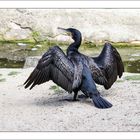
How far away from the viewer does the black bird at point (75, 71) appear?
29.5 ft

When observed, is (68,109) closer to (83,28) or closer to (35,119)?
(35,119)

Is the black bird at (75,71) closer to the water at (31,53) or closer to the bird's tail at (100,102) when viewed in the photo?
the bird's tail at (100,102)

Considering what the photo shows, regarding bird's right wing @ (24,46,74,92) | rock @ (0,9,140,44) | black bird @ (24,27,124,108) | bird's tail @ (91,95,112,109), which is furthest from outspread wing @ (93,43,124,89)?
rock @ (0,9,140,44)

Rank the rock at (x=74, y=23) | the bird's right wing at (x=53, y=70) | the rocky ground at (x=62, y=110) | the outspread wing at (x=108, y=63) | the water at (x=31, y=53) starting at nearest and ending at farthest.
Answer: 1. the rocky ground at (x=62, y=110)
2. the bird's right wing at (x=53, y=70)
3. the outspread wing at (x=108, y=63)
4. the water at (x=31, y=53)
5. the rock at (x=74, y=23)

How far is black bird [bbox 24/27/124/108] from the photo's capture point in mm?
8977

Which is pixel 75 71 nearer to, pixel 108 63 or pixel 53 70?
pixel 53 70

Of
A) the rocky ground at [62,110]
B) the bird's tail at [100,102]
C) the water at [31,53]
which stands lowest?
the water at [31,53]

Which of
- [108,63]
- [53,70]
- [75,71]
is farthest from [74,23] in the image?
[53,70]

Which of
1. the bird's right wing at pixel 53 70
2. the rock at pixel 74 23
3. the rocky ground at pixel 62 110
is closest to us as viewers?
the rocky ground at pixel 62 110

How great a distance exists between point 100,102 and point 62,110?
567mm

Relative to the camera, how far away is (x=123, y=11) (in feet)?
52.8

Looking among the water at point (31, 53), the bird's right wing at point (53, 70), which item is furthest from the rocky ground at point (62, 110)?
the water at point (31, 53)

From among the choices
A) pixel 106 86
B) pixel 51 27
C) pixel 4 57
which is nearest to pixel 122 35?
pixel 51 27

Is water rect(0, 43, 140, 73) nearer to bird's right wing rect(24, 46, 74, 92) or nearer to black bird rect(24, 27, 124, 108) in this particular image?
black bird rect(24, 27, 124, 108)
